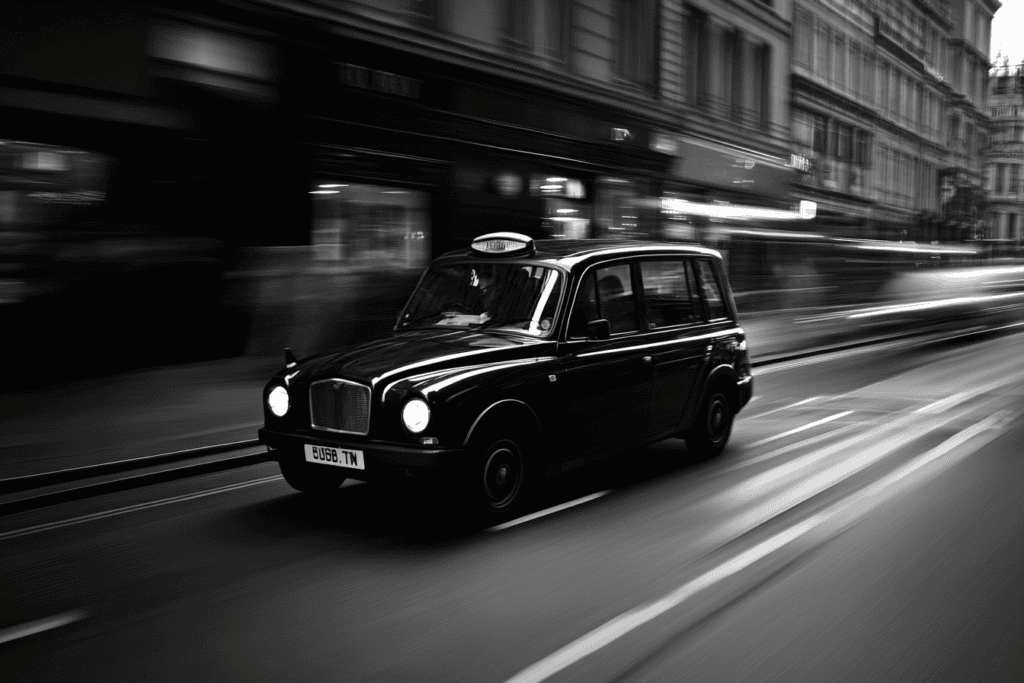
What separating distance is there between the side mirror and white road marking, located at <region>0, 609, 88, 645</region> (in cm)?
362

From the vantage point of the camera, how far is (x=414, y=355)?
614 cm

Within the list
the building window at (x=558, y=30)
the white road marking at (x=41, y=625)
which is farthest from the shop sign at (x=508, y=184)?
the white road marking at (x=41, y=625)

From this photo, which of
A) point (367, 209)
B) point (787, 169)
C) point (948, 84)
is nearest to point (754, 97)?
point (787, 169)

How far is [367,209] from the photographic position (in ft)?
51.8

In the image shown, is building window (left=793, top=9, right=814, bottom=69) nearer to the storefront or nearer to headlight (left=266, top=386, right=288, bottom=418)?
the storefront

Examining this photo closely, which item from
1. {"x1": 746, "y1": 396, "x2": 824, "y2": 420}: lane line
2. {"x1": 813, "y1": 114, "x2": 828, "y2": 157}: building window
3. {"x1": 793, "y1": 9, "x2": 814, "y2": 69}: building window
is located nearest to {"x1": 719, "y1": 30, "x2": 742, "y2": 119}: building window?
{"x1": 793, "y1": 9, "x2": 814, "y2": 69}: building window

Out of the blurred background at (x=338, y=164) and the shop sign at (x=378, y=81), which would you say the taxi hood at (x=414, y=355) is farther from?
the shop sign at (x=378, y=81)

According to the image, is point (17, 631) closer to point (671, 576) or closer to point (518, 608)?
point (518, 608)

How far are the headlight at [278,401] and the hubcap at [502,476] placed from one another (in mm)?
1397

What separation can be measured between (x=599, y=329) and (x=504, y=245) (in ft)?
3.16

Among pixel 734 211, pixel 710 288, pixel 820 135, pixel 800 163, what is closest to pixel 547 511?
pixel 710 288

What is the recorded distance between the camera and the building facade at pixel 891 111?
3722 centimetres

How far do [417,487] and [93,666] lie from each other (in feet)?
7.08

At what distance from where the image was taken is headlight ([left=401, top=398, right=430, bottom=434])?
5.71 metres
